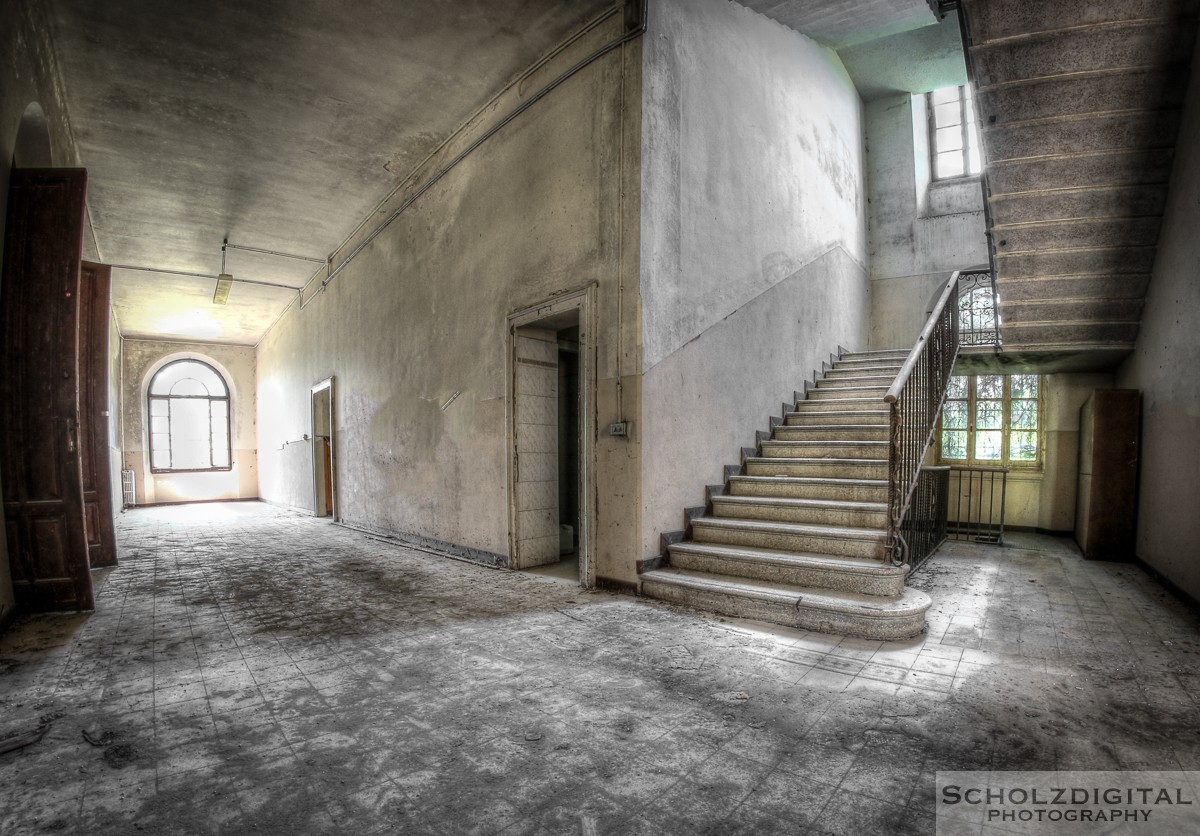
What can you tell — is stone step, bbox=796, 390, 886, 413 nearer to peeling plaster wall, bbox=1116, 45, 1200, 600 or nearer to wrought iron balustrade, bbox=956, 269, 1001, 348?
peeling plaster wall, bbox=1116, 45, 1200, 600

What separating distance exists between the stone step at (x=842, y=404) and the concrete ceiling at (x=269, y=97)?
14.1 ft

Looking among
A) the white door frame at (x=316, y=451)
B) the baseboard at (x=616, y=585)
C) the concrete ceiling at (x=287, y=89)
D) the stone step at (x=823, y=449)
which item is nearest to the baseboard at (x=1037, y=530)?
the stone step at (x=823, y=449)

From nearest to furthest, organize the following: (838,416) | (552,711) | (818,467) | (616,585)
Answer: (552,711) → (616,585) → (818,467) → (838,416)

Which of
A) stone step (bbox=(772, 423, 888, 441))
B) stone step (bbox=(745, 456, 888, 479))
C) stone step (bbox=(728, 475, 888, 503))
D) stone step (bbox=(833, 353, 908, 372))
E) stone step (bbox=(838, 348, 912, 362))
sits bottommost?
stone step (bbox=(728, 475, 888, 503))

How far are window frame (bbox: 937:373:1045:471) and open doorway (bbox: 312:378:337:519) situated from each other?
958 centimetres

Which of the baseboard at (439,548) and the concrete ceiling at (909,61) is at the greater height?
the concrete ceiling at (909,61)

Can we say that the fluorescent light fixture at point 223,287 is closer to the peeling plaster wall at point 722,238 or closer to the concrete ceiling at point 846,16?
the peeling plaster wall at point 722,238

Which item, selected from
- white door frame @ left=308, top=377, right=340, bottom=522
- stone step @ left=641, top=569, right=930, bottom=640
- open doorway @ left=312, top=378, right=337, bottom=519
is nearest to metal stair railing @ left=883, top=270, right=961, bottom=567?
stone step @ left=641, top=569, right=930, bottom=640

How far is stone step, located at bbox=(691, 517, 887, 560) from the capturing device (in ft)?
13.3

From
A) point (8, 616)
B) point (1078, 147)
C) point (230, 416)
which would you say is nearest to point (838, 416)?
point (1078, 147)

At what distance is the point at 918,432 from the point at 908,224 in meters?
6.10

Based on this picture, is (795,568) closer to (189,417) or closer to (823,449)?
(823,449)

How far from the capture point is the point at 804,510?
4.64 metres

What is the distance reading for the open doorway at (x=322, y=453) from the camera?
10.2m
